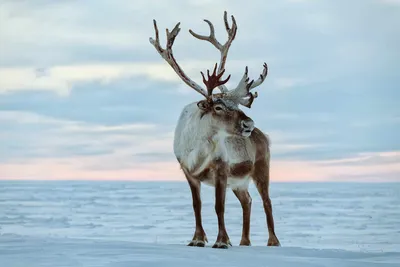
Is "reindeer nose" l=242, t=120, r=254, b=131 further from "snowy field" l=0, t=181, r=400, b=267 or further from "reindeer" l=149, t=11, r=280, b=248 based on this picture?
"snowy field" l=0, t=181, r=400, b=267

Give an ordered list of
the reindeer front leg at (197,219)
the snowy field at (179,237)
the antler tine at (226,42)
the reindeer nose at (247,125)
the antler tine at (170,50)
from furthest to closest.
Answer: the antler tine at (226,42) < the antler tine at (170,50) < the reindeer front leg at (197,219) < the reindeer nose at (247,125) < the snowy field at (179,237)

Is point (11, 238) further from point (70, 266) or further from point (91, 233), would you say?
point (91, 233)

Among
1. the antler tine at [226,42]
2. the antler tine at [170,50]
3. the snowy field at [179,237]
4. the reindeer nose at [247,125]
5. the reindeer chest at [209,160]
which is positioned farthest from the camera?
the antler tine at [226,42]

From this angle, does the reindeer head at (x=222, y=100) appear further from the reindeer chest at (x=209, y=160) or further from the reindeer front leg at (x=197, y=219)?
the reindeer front leg at (x=197, y=219)

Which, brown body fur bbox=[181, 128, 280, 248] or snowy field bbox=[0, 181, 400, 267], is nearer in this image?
snowy field bbox=[0, 181, 400, 267]

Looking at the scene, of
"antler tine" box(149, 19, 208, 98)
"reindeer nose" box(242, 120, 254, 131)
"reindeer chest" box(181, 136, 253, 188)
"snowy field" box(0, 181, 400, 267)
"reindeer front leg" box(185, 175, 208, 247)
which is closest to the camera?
"snowy field" box(0, 181, 400, 267)

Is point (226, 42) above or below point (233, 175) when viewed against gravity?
above

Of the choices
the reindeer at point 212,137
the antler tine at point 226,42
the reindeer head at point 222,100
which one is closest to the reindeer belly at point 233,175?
the reindeer at point 212,137

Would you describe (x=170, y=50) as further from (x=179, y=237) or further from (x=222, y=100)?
(x=179, y=237)

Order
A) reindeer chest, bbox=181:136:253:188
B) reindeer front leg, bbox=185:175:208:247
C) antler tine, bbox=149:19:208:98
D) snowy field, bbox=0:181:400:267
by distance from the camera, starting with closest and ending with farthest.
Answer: snowy field, bbox=0:181:400:267 < reindeer chest, bbox=181:136:253:188 < reindeer front leg, bbox=185:175:208:247 < antler tine, bbox=149:19:208:98

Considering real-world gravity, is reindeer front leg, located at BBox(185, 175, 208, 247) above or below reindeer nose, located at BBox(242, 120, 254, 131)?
below

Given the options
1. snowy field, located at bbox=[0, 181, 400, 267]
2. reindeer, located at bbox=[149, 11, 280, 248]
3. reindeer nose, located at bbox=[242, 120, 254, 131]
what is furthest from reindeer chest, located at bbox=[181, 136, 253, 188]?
snowy field, located at bbox=[0, 181, 400, 267]

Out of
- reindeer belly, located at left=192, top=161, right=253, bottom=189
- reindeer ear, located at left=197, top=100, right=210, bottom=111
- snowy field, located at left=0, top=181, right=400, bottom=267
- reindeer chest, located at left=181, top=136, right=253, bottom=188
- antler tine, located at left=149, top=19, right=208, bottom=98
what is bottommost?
snowy field, located at left=0, top=181, right=400, bottom=267

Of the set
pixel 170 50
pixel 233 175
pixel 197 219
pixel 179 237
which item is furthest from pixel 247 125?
pixel 179 237
